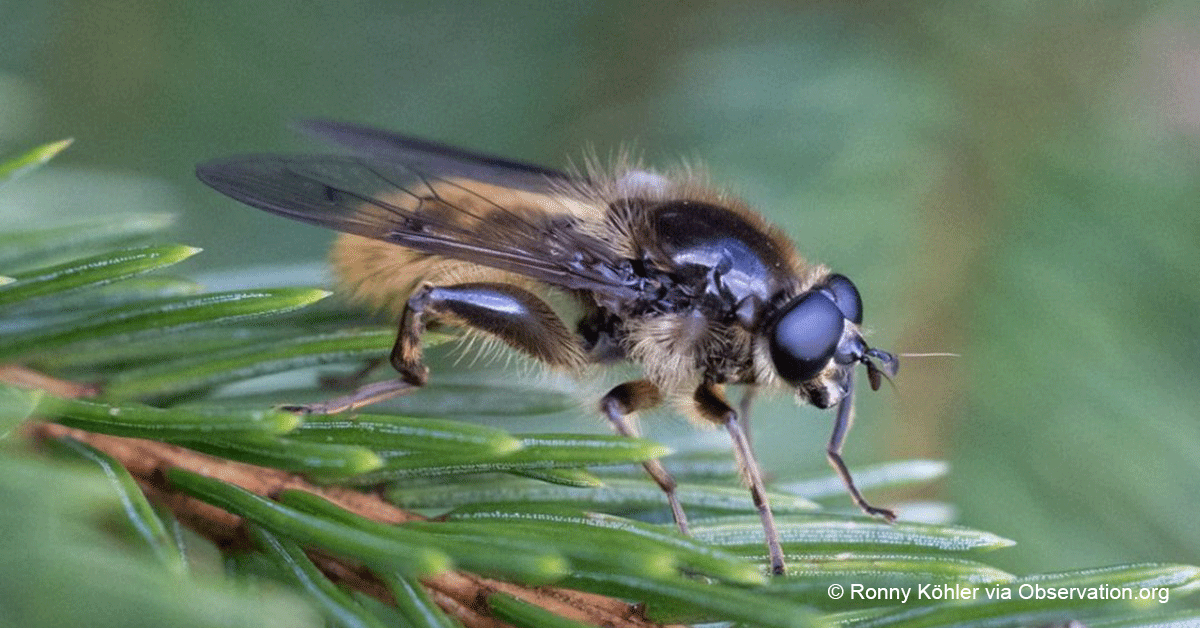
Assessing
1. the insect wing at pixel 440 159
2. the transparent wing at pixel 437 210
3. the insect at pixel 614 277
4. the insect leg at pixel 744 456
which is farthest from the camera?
the insect wing at pixel 440 159

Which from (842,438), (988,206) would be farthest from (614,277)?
(988,206)

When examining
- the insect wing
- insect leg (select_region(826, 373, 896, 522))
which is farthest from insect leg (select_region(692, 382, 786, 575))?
the insect wing

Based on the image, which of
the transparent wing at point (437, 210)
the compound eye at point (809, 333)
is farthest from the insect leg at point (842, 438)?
the transparent wing at point (437, 210)

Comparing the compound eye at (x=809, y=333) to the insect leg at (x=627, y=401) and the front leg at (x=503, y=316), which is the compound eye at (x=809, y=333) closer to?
the insect leg at (x=627, y=401)

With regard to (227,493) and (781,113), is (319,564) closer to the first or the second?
(227,493)

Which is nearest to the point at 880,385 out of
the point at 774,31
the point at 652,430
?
the point at 652,430

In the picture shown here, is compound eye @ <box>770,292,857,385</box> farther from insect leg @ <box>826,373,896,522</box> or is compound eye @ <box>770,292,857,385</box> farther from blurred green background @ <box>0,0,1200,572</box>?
blurred green background @ <box>0,0,1200,572</box>

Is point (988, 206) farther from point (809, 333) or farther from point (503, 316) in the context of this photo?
point (503, 316)
